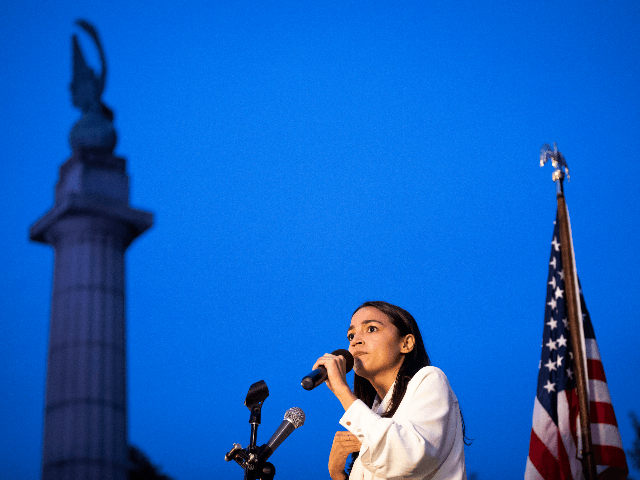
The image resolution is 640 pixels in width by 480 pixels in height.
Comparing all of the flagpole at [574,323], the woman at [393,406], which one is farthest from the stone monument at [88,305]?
the flagpole at [574,323]

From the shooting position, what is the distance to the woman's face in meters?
4.01

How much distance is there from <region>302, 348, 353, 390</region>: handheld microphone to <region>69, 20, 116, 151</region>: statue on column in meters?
11.1

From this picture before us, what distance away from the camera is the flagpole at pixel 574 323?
14.0 ft

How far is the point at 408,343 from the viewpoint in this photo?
411cm

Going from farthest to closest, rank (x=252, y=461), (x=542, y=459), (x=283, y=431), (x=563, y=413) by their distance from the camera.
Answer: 1. (x=563, y=413)
2. (x=542, y=459)
3. (x=283, y=431)
4. (x=252, y=461)

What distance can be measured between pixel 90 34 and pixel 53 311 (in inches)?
233

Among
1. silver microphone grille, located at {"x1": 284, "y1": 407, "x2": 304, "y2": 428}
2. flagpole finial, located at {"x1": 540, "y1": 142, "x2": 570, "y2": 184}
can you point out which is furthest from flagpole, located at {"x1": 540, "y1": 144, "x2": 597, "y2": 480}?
silver microphone grille, located at {"x1": 284, "y1": 407, "x2": 304, "y2": 428}

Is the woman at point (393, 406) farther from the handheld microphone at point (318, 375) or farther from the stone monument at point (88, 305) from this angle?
the stone monument at point (88, 305)

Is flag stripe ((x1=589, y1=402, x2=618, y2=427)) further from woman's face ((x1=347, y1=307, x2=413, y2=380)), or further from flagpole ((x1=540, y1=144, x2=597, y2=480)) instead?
woman's face ((x1=347, y1=307, x2=413, y2=380))

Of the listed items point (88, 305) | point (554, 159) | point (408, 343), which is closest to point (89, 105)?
point (88, 305)

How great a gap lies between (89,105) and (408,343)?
39.2 ft

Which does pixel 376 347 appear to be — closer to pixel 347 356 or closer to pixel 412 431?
pixel 347 356

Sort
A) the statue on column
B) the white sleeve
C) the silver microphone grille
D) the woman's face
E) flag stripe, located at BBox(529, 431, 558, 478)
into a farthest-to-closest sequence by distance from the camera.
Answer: the statue on column → flag stripe, located at BBox(529, 431, 558, 478) → the woman's face → the silver microphone grille → the white sleeve

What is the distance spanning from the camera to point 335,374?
3580 mm
